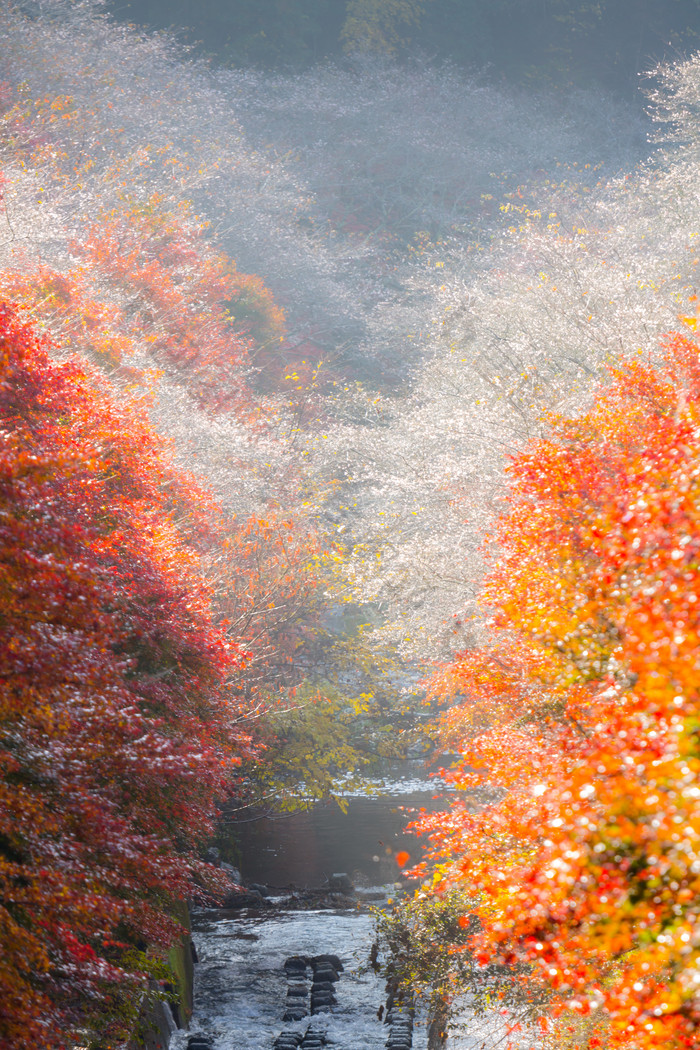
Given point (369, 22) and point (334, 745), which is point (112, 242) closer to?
point (334, 745)

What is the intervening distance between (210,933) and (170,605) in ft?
33.1

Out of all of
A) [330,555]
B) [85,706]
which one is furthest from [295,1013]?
[330,555]

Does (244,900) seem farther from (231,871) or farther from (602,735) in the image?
(602,735)

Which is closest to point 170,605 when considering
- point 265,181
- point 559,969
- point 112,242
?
point 559,969

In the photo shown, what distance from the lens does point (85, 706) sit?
6.64 metres

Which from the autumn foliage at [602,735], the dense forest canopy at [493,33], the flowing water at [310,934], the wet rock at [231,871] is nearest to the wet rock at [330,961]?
the flowing water at [310,934]

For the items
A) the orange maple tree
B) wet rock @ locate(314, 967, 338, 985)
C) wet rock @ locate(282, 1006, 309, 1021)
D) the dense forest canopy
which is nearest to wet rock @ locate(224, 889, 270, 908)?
wet rock @ locate(314, 967, 338, 985)

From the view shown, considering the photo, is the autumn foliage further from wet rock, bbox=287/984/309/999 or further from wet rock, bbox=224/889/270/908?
wet rock, bbox=224/889/270/908

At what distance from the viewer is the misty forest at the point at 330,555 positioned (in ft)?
19.1

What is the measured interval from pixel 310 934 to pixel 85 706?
40.1 feet

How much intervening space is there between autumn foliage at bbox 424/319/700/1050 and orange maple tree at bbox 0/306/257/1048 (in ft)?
10.2

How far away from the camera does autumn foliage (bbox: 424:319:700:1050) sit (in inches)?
186

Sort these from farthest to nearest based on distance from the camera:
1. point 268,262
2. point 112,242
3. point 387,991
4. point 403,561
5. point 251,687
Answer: point 268,262 → point 112,242 → point 403,561 → point 251,687 → point 387,991

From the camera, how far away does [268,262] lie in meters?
34.8
